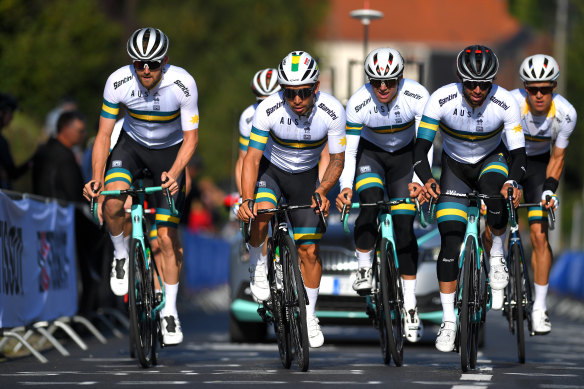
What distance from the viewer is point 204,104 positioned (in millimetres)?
69188

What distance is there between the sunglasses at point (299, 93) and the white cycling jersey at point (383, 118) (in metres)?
0.93

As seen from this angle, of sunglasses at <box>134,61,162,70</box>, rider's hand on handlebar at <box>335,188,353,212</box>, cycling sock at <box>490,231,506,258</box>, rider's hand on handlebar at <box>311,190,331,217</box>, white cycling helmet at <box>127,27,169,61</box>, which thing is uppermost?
white cycling helmet at <box>127,27,169,61</box>

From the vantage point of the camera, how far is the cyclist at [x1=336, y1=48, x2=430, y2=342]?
11.8 meters

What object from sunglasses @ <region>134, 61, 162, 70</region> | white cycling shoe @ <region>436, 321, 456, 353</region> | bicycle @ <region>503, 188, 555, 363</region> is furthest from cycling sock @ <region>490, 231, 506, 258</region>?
sunglasses @ <region>134, 61, 162, 70</region>

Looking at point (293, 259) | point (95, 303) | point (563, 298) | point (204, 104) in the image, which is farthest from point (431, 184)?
point (204, 104)

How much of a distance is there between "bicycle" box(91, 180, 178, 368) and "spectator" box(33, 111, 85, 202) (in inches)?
183

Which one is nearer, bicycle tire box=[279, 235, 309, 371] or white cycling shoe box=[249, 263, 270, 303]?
bicycle tire box=[279, 235, 309, 371]

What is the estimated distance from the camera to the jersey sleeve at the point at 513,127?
11305 millimetres

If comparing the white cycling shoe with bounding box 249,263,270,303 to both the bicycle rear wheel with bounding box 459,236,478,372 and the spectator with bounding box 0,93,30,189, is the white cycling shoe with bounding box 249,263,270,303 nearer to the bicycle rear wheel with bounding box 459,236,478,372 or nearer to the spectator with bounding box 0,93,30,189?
the bicycle rear wheel with bounding box 459,236,478,372

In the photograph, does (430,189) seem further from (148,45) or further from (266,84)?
(266,84)

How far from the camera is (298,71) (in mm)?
10930

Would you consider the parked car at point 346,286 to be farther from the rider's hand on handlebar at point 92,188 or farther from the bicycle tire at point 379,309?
the rider's hand on handlebar at point 92,188

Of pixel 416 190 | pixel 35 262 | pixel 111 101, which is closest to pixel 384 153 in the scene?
pixel 416 190

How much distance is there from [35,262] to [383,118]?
3944mm
